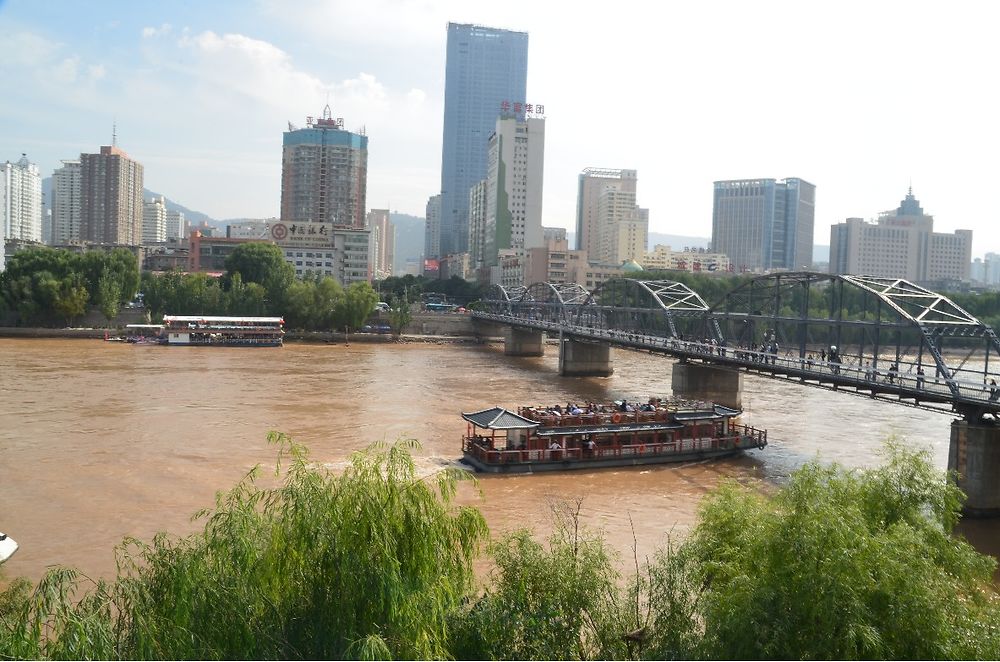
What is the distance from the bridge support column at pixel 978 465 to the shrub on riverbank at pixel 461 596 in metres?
16.8

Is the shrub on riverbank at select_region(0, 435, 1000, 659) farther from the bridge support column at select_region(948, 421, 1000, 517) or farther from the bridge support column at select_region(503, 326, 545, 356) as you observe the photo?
the bridge support column at select_region(503, 326, 545, 356)

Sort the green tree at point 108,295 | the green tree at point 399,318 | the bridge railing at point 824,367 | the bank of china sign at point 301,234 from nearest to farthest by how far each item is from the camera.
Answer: the bridge railing at point 824,367 < the green tree at point 108,295 < the green tree at point 399,318 < the bank of china sign at point 301,234

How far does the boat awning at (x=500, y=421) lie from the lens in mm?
34875

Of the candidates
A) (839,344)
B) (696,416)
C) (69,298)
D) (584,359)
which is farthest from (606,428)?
(69,298)

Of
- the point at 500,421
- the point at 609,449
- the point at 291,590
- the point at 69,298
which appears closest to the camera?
the point at 291,590

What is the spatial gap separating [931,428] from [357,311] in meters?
73.5

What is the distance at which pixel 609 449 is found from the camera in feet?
120

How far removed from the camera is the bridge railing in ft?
105

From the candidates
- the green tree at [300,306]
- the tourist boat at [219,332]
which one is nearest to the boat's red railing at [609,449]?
the tourist boat at [219,332]

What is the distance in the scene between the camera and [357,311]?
10706 centimetres

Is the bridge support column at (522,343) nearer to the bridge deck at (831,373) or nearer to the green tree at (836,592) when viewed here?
the bridge deck at (831,373)

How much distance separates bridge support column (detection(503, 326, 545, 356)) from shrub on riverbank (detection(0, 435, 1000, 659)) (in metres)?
84.2

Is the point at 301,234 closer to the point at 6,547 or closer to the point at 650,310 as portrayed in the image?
the point at 650,310

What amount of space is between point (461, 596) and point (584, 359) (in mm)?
63047
